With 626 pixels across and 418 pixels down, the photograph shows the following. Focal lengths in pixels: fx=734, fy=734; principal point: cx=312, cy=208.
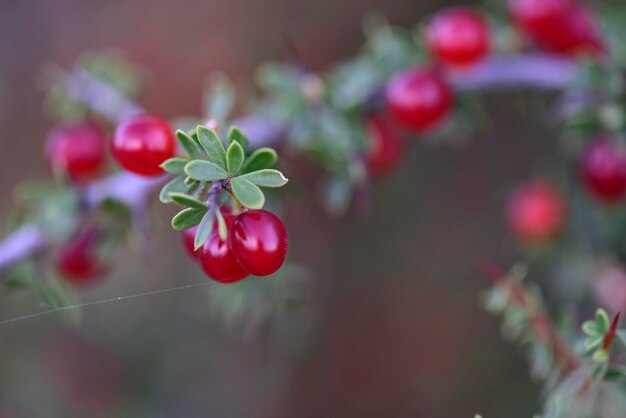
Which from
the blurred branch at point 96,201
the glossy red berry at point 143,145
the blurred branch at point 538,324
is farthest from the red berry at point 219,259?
the blurred branch at point 538,324

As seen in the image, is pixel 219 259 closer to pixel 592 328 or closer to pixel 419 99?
pixel 592 328

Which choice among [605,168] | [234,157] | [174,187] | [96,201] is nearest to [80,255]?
[96,201]

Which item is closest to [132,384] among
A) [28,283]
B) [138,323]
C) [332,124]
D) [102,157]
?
[138,323]

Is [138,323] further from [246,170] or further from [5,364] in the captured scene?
[246,170]

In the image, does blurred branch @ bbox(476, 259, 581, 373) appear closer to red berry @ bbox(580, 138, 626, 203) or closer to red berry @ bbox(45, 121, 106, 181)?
red berry @ bbox(580, 138, 626, 203)

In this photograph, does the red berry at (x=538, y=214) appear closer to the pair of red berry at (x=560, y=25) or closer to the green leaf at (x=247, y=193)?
the pair of red berry at (x=560, y=25)

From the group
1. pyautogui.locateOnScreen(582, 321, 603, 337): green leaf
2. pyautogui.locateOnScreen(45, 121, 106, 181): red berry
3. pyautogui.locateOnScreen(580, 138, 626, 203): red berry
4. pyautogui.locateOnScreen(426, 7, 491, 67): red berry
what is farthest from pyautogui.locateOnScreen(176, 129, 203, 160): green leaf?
pyautogui.locateOnScreen(580, 138, 626, 203): red berry
